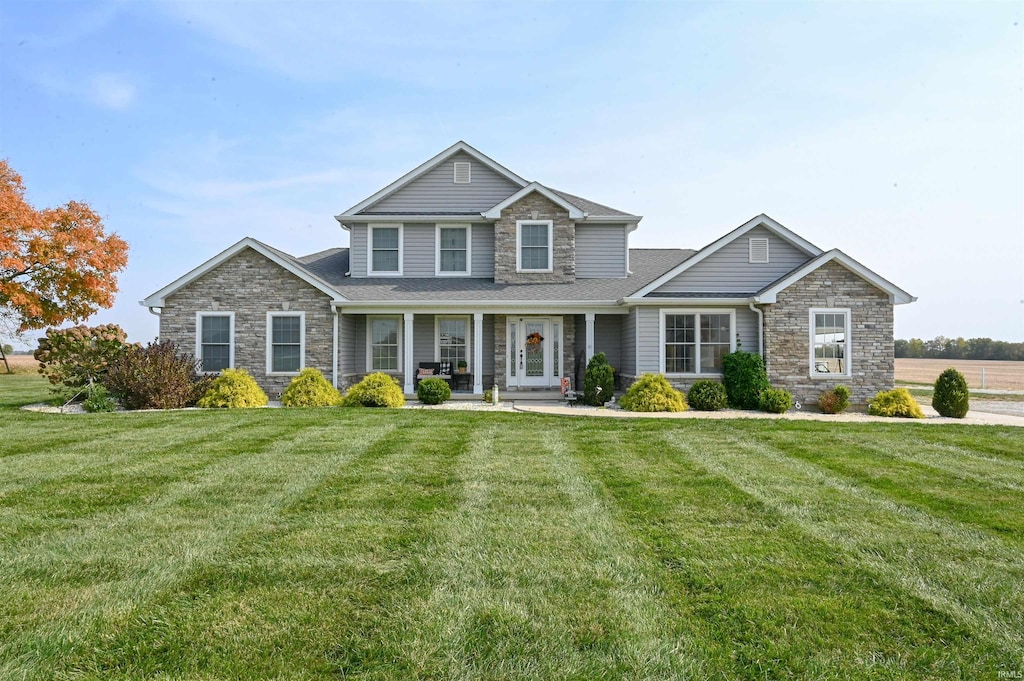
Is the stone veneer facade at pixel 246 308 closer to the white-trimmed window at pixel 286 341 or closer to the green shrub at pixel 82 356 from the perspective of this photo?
the white-trimmed window at pixel 286 341

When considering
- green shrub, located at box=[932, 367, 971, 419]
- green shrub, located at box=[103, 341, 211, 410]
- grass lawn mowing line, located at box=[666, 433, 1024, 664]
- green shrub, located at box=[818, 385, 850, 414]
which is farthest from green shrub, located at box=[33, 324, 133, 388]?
→ green shrub, located at box=[932, 367, 971, 419]

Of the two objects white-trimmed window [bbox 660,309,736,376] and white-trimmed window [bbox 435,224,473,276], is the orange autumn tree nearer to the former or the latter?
white-trimmed window [bbox 435,224,473,276]

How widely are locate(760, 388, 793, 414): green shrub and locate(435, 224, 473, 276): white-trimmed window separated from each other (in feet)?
30.6

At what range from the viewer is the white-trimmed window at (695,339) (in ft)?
52.5

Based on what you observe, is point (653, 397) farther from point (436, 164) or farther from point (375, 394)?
point (436, 164)

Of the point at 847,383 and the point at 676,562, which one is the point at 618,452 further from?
the point at 847,383

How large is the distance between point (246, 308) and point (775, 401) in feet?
45.7

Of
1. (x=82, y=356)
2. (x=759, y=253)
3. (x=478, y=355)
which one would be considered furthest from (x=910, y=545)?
(x=82, y=356)

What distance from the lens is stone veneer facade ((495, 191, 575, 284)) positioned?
18.3 metres

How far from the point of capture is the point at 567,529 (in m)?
5.13

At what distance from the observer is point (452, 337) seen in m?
18.7

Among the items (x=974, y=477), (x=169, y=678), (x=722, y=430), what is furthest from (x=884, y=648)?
(x=722, y=430)

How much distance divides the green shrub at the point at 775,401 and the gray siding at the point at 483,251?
8.79 metres

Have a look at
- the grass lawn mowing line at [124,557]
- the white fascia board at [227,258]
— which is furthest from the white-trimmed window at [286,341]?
the grass lawn mowing line at [124,557]
